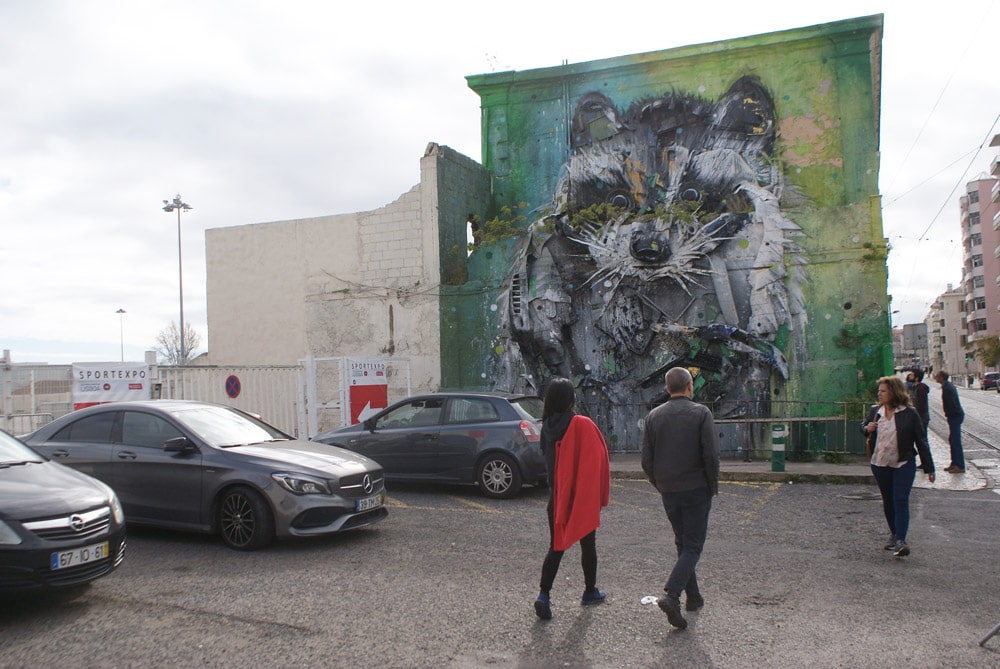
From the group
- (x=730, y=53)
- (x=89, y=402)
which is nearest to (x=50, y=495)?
(x=89, y=402)

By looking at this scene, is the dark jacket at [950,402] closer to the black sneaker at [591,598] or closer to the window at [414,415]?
the window at [414,415]

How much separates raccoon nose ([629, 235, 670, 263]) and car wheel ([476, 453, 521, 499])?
25.2ft

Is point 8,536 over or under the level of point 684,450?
under

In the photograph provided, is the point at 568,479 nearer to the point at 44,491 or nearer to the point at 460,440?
the point at 44,491

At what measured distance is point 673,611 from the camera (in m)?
4.95

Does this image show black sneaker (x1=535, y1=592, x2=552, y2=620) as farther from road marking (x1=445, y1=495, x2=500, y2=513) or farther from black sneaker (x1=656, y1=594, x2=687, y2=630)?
road marking (x1=445, y1=495, x2=500, y2=513)

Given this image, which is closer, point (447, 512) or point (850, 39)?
point (447, 512)

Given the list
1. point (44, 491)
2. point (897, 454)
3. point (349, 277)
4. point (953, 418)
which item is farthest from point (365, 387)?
point (897, 454)

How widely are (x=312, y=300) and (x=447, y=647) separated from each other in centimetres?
1556

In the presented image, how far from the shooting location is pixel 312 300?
19438 mm

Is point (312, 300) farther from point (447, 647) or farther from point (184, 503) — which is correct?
point (447, 647)

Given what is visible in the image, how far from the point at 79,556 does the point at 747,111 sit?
52.0ft

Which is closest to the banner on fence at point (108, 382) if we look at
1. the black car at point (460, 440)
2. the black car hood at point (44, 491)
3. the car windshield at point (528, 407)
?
the black car at point (460, 440)

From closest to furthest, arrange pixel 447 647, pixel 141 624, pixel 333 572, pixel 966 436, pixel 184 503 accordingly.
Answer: pixel 447 647, pixel 141 624, pixel 333 572, pixel 184 503, pixel 966 436
